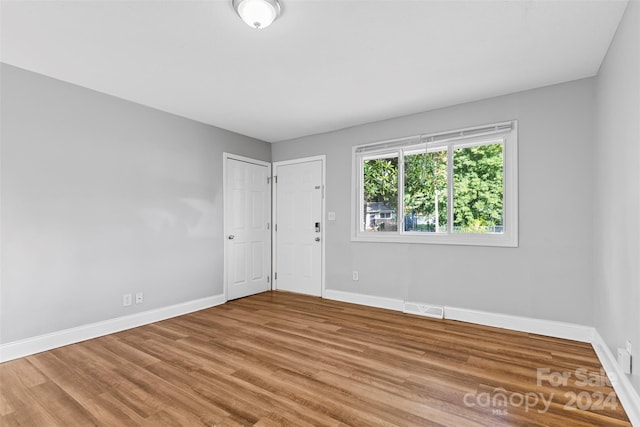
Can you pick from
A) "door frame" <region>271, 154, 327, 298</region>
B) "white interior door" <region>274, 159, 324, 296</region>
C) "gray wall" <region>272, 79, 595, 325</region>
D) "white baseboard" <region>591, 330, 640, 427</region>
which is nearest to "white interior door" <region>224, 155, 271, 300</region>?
"door frame" <region>271, 154, 327, 298</region>

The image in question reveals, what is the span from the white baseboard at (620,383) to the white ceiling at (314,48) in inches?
93.2

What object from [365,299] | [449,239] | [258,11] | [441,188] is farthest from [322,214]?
[258,11]

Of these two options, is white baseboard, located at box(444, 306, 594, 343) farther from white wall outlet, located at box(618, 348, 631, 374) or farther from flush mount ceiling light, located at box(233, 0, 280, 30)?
flush mount ceiling light, located at box(233, 0, 280, 30)

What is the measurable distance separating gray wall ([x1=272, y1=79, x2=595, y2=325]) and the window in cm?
11

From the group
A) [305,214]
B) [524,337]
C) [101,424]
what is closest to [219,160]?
[305,214]

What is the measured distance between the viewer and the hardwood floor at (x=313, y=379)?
188 cm

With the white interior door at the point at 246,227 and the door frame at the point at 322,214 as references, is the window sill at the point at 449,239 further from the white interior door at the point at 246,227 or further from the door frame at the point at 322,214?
the white interior door at the point at 246,227

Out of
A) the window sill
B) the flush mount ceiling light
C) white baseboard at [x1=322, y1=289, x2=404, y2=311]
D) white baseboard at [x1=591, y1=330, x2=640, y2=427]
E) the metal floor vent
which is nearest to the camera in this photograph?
white baseboard at [x1=591, y1=330, x2=640, y2=427]

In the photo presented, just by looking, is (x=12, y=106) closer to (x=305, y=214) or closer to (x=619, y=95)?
(x=305, y=214)

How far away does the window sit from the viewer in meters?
3.43

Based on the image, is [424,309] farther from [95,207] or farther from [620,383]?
[95,207]

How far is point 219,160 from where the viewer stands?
4.53 metres

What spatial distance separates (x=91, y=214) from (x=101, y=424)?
213cm

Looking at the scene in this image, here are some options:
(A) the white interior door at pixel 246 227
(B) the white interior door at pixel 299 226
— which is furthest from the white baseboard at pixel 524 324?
(A) the white interior door at pixel 246 227
